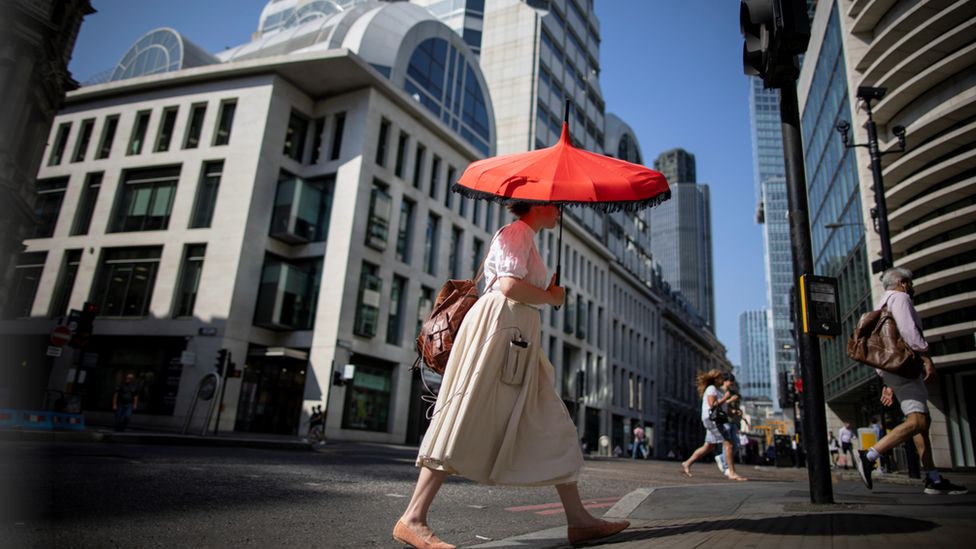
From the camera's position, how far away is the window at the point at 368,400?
84.0 ft

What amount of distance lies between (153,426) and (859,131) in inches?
1207

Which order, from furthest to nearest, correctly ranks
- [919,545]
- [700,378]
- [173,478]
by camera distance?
[700,378]
[173,478]
[919,545]

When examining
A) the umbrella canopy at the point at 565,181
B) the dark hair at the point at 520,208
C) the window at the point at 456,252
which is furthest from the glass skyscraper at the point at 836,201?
the dark hair at the point at 520,208

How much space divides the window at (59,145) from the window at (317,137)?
12729 mm

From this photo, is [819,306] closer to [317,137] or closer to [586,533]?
[586,533]

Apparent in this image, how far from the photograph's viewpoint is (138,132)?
29312 mm

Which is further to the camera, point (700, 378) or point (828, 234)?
point (828, 234)

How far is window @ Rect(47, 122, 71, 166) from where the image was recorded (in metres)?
29.8

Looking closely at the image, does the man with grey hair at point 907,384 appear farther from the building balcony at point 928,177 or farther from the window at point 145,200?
the window at point 145,200

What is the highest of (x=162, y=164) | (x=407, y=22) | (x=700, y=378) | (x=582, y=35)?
(x=582, y=35)

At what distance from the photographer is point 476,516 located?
4.44 m

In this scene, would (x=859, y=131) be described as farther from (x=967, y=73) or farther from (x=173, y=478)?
(x=173, y=478)

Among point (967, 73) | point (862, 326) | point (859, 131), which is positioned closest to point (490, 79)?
point (859, 131)

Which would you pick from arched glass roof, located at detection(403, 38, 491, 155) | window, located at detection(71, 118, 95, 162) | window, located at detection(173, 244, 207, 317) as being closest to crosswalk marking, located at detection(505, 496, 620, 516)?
window, located at detection(173, 244, 207, 317)
